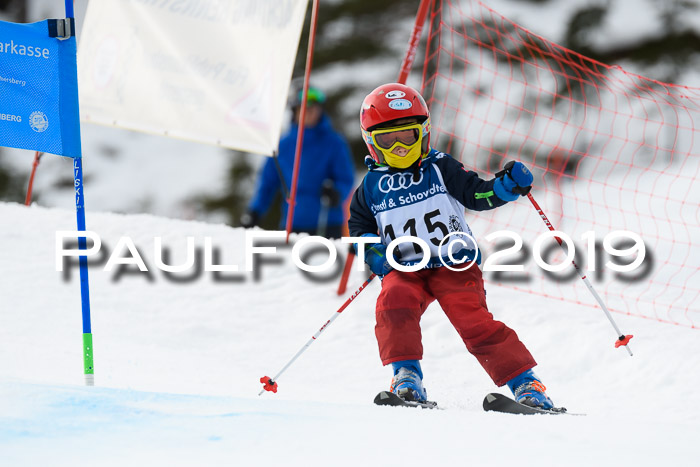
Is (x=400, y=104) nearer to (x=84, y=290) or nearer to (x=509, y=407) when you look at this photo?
(x=509, y=407)

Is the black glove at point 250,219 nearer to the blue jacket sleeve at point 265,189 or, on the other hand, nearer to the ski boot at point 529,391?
the blue jacket sleeve at point 265,189

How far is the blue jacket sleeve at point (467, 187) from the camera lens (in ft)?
10.4

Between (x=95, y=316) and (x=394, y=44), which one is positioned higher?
(x=394, y=44)

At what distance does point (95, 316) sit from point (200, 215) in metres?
11.8

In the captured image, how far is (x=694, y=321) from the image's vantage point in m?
4.73

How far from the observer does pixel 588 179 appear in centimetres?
1054

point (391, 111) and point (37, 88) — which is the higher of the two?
point (37, 88)

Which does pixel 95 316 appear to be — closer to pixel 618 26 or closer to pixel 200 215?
pixel 200 215

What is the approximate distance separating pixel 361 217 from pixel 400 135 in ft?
1.38

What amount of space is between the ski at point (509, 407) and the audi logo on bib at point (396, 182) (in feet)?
3.12

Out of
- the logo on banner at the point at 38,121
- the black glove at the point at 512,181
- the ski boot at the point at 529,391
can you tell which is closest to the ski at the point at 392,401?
the ski boot at the point at 529,391

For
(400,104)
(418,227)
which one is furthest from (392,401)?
(400,104)

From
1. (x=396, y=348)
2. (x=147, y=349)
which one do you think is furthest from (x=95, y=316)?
(x=396, y=348)

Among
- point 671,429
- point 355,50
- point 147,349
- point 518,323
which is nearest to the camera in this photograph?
point 671,429
